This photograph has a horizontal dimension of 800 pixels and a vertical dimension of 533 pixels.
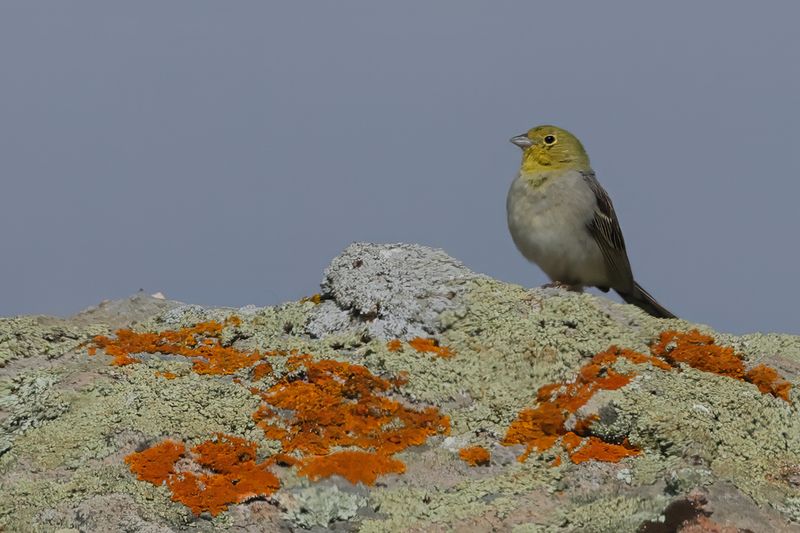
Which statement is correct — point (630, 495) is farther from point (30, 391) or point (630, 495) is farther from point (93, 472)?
point (30, 391)

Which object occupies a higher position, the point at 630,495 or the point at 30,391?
the point at 30,391

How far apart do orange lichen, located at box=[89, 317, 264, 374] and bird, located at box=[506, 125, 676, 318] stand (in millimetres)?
4110

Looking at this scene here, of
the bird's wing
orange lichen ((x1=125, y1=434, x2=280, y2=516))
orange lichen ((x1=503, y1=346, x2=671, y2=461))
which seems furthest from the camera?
the bird's wing

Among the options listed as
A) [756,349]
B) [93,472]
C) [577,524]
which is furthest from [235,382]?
[756,349]

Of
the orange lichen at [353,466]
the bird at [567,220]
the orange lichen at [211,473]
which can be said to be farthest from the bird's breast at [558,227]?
the orange lichen at [211,473]

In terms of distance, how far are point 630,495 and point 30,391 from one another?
3427 mm

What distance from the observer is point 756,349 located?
7.11 metres

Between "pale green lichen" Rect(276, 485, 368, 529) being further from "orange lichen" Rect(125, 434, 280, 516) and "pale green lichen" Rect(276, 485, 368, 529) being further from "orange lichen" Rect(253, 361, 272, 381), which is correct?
"orange lichen" Rect(253, 361, 272, 381)

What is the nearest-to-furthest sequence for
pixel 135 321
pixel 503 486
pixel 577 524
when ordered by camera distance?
pixel 577 524
pixel 503 486
pixel 135 321

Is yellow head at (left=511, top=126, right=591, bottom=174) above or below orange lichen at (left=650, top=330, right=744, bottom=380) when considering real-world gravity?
above

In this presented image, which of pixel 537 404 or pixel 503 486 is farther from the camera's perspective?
pixel 537 404

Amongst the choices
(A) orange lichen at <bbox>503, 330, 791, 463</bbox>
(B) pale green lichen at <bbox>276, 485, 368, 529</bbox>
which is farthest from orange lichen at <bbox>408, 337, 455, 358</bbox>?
(B) pale green lichen at <bbox>276, 485, 368, 529</bbox>

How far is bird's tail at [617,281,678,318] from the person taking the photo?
11.2m

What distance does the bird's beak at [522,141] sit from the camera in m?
11.4
